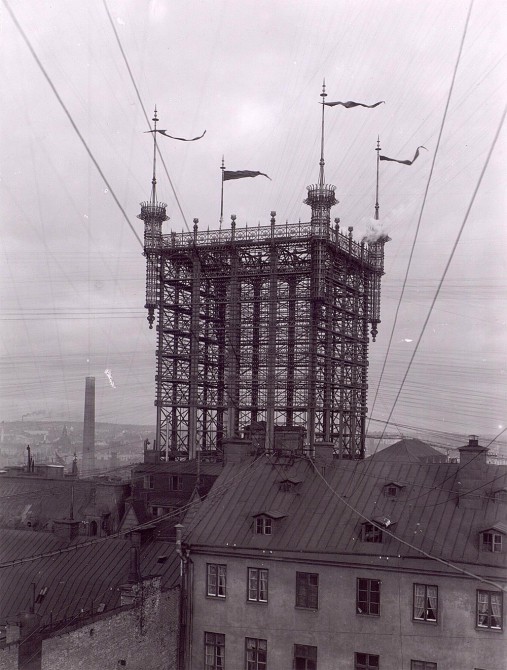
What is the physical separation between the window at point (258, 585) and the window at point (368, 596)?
13.7 ft

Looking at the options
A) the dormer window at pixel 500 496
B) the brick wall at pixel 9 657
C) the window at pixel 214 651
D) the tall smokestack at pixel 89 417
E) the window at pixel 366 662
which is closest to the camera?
the brick wall at pixel 9 657

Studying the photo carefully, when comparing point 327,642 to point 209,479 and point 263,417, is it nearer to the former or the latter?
point 209,479

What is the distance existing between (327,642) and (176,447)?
1564 inches

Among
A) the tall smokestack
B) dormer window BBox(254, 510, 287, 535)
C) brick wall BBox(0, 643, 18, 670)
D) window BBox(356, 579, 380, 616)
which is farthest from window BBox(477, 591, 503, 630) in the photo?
the tall smokestack

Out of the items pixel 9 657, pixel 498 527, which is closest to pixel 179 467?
pixel 9 657

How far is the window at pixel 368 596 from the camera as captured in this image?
31812 mm

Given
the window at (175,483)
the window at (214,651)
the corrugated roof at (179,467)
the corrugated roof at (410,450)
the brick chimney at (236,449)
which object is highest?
the brick chimney at (236,449)

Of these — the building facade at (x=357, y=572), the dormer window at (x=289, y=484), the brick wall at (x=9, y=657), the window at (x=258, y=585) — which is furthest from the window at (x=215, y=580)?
the brick wall at (x=9, y=657)

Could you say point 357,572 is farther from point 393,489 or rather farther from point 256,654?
point 256,654

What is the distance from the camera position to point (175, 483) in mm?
62844

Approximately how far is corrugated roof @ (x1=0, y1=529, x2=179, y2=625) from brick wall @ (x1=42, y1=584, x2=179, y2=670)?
4.52 metres

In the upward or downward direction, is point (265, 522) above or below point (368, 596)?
above

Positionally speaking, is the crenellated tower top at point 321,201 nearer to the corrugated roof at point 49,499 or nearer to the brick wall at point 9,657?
the corrugated roof at point 49,499

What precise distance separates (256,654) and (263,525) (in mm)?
5518
